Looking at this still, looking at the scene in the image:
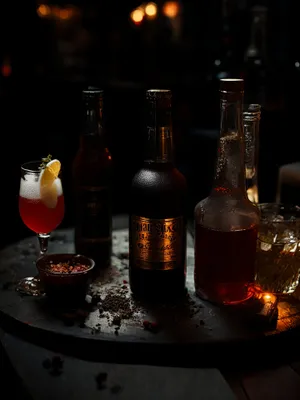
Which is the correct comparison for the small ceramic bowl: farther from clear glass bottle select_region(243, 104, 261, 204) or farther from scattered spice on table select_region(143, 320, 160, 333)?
clear glass bottle select_region(243, 104, 261, 204)

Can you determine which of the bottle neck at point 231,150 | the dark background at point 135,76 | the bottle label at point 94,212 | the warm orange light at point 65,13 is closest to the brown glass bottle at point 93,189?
the bottle label at point 94,212

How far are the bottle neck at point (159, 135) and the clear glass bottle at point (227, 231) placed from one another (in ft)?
0.39

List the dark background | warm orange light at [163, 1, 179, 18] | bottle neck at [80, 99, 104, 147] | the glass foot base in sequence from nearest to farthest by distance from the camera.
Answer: the glass foot base → bottle neck at [80, 99, 104, 147] → the dark background → warm orange light at [163, 1, 179, 18]

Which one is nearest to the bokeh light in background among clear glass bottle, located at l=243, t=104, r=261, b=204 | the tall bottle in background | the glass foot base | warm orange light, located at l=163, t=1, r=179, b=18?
warm orange light, located at l=163, t=1, r=179, b=18

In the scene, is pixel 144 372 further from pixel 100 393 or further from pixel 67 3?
pixel 67 3

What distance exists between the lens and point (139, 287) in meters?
1.53

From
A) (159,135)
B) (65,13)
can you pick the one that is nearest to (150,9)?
(65,13)

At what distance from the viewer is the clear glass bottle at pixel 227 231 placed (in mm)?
1457

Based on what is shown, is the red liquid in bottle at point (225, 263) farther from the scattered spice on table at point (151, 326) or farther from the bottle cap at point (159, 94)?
the bottle cap at point (159, 94)

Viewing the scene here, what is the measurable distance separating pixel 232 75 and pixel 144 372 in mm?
1571

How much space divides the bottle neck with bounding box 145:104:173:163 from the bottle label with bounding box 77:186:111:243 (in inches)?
9.9

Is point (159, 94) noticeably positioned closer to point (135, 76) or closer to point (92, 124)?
point (92, 124)

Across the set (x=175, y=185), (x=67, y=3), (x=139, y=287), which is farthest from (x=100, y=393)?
(x=67, y=3)

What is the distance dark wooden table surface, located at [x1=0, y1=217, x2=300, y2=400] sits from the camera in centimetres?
122
